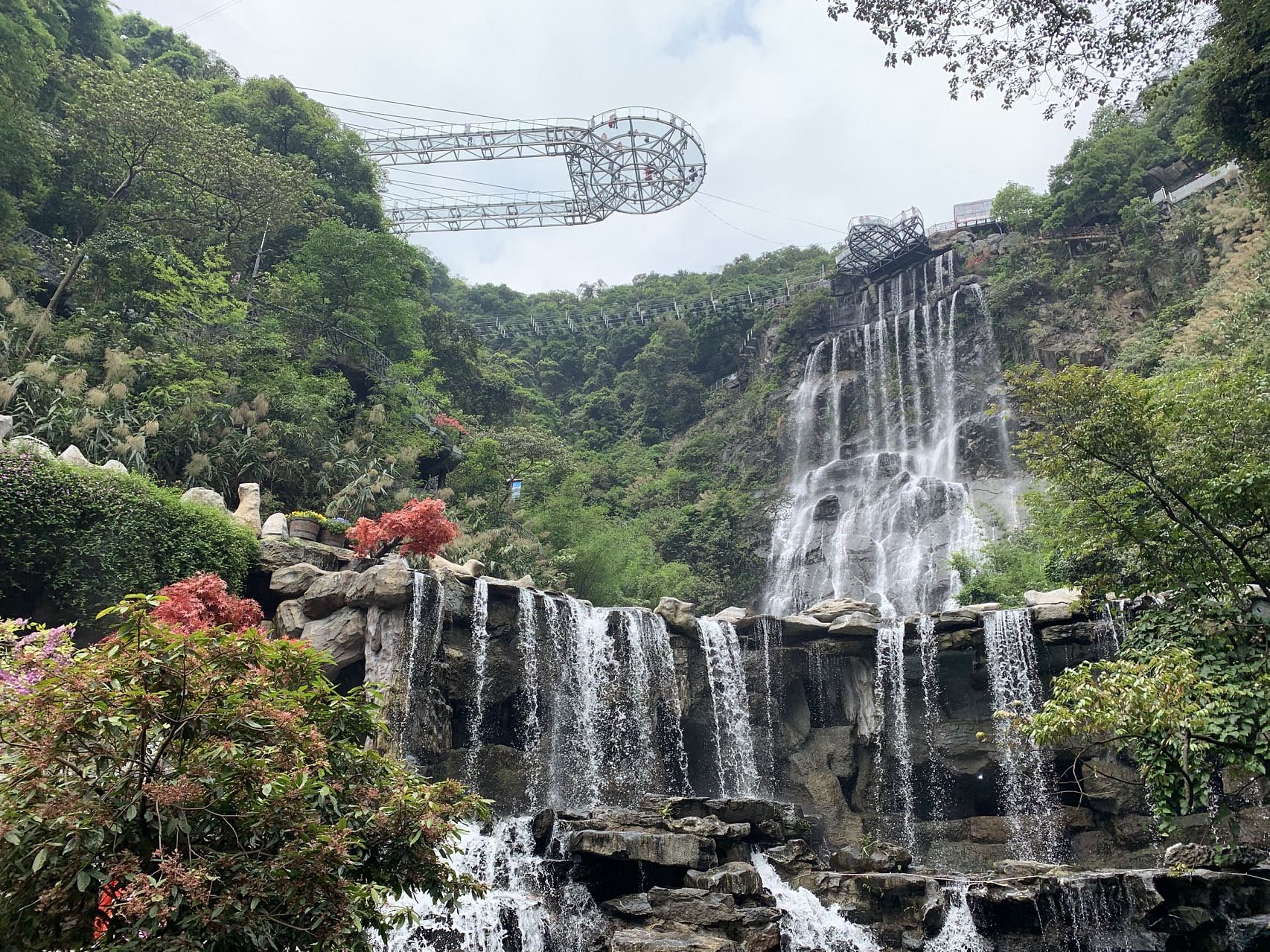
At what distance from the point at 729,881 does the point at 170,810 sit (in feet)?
27.0

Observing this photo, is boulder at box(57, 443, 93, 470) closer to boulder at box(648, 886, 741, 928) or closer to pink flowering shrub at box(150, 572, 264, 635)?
pink flowering shrub at box(150, 572, 264, 635)

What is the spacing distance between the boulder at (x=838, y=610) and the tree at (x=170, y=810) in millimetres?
15388

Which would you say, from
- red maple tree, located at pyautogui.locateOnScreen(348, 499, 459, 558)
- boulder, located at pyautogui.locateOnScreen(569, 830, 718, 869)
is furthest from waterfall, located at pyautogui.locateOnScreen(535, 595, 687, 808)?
boulder, located at pyautogui.locateOnScreen(569, 830, 718, 869)

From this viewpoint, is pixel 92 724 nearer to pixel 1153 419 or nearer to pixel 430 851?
pixel 430 851

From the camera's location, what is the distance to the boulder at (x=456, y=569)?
16703 millimetres

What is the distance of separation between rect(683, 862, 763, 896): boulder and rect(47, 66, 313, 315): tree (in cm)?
1862

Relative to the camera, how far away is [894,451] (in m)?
33.1

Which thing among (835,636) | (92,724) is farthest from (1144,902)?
(92,724)

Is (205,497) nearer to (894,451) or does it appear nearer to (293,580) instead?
(293,580)

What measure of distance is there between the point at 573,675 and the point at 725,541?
15.1 m

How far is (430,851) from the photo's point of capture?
5.85 meters

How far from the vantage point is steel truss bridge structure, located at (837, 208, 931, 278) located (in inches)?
1533

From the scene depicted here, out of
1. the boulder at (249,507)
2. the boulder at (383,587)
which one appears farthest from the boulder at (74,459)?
the boulder at (383,587)

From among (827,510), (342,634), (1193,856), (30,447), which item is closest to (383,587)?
(342,634)
